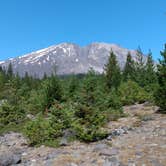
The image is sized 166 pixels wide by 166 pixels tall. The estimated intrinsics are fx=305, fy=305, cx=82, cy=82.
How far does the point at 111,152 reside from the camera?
1420 cm

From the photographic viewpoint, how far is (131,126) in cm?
2009

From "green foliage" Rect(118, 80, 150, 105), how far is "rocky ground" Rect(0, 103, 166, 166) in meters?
17.3

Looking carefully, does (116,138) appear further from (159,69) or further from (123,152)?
(159,69)

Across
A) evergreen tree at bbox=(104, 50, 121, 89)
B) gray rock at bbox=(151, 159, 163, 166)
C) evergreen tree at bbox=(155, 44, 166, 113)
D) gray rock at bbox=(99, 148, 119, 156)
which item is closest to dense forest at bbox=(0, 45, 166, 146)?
evergreen tree at bbox=(155, 44, 166, 113)

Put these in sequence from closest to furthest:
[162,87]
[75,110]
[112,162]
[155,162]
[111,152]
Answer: [155,162], [112,162], [111,152], [75,110], [162,87]

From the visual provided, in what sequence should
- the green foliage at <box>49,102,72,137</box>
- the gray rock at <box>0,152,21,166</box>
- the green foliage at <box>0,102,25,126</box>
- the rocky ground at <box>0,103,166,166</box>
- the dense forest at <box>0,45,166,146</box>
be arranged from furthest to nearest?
the green foliage at <box>0,102,25,126</box> < the green foliage at <box>49,102,72,137</box> < the dense forest at <box>0,45,166,146</box> < the gray rock at <box>0,152,21,166</box> < the rocky ground at <box>0,103,166,166</box>

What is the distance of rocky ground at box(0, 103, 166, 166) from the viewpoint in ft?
43.0

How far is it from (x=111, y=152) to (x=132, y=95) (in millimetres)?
23746

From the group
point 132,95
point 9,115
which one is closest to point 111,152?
point 9,115

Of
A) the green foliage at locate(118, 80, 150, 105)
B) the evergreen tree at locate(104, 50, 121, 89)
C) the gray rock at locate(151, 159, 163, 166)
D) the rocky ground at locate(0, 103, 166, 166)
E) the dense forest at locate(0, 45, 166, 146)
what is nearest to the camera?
the gray rock at locate(151, 159, 163, 166)

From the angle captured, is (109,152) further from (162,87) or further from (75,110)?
(162,87)

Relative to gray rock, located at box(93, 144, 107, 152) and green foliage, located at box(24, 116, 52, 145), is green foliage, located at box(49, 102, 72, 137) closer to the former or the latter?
green foliage, located at box(24, 116, 52, 145)

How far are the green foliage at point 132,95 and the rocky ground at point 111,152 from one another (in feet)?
56.8

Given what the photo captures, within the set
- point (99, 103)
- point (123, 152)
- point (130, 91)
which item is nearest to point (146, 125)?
point (99, 103)
